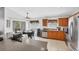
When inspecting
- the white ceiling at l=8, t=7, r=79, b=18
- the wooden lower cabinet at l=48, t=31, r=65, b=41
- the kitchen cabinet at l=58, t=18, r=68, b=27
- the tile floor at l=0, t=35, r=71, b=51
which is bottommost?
the tile floor at l=0, t=35, r=71, b=51

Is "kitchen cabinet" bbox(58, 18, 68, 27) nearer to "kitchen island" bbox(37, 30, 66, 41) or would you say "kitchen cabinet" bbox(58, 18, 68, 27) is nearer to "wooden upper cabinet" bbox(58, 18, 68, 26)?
"wooden upper cabinet" bbox(58, 18, 68, 26)

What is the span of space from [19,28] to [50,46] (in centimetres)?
61

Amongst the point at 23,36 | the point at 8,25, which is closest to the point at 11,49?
the point at 23,36

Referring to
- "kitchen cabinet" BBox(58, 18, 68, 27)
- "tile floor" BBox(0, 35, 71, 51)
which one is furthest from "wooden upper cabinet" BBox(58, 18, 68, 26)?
"tile floor" BBox(0, 35, 71, 51)

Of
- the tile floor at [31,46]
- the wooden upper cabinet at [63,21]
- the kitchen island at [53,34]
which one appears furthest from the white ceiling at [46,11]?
the tile floor at [31,46]

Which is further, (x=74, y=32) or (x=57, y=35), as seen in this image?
(x=57, y=35)

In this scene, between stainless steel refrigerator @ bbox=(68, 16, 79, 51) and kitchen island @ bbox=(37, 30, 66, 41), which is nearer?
stainless steel refrigerator @ bbox=(68, 16, 79, 51)

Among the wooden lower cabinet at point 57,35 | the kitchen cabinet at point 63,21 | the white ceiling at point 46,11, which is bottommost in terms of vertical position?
the wooden lower cabinet at point 57,35

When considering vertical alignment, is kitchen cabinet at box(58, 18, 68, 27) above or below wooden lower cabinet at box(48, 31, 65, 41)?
above

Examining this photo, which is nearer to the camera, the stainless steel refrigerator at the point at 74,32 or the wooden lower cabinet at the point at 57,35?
the stainless steel refrigerator at the point at 74,32

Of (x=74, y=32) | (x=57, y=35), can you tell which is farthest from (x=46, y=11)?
(x=74, y=32)

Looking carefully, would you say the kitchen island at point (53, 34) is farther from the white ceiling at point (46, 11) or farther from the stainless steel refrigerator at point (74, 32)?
the white ceiling at point (46, 11)

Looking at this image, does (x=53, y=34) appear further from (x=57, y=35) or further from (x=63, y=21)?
(x=63, y=21)
